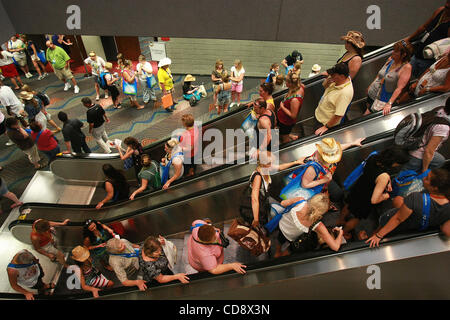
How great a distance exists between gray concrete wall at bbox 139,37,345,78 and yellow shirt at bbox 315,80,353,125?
21.6 ft

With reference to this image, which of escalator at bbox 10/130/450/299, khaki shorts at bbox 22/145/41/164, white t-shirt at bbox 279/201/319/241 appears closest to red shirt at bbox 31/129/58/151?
khaki shorts at bbox 22/145/41/164

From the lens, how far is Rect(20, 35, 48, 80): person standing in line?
10.1 meters

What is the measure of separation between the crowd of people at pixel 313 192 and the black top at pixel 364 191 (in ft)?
0.03

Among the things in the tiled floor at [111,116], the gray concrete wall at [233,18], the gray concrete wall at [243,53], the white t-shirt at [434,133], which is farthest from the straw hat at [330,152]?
the gray concrete wall at [243,53]

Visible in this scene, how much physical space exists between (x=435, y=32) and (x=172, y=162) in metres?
4.39

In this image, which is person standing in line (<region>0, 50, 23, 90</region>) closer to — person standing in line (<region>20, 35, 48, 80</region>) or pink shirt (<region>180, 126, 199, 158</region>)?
person standing in line (<region>20, 35, 48, 80</region>)

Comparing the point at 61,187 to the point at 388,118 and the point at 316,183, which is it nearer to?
the point at 316,183

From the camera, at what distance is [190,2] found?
202 inches

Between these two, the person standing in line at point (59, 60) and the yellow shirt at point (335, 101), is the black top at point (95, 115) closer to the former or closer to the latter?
the person standing in line at point (59, 60)

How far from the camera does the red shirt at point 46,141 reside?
5867mm

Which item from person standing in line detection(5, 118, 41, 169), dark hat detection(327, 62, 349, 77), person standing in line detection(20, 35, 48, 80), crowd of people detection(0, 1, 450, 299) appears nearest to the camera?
crowd of people detection(0, 1, 450, 299)

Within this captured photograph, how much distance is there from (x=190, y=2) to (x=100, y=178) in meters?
4.07
